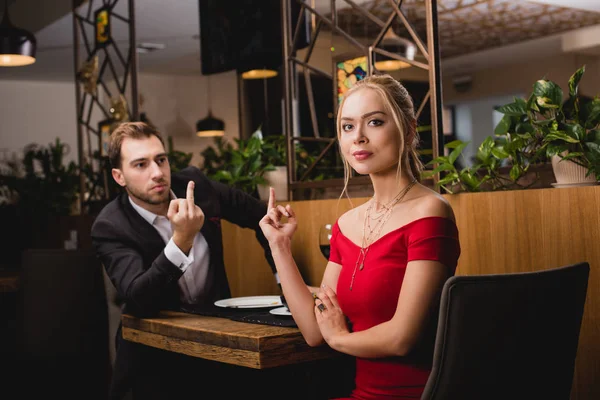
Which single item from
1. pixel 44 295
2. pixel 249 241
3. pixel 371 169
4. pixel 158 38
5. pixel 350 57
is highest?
pixel 158 38

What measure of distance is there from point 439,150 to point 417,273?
1.07 m

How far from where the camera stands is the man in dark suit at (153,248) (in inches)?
87.3

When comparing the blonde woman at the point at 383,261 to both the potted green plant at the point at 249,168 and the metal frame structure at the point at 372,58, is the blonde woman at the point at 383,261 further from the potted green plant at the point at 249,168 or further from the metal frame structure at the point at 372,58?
the potted green plant at the point at 249,168

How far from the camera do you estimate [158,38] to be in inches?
329

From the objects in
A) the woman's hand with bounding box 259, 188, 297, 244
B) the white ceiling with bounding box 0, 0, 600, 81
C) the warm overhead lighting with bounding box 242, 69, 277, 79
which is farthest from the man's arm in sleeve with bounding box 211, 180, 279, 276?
the warm overhead lighting with bounding box 242, 69, 277, 79

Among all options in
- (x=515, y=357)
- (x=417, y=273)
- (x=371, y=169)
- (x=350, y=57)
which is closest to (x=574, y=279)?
(x=515, y=357)

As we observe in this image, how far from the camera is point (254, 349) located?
68.6 inches

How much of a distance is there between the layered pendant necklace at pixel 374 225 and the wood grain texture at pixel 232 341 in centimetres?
23

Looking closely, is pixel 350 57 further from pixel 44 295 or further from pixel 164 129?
pixel 164 129

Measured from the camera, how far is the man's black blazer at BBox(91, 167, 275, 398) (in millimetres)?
2215

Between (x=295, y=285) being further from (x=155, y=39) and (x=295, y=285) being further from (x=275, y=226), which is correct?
(x=155, y=39)

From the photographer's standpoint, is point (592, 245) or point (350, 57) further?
point (350, 57)

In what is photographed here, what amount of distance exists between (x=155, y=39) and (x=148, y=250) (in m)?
6.38

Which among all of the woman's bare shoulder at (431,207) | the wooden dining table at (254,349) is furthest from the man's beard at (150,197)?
the woman's bare shoulder at (431,207)
